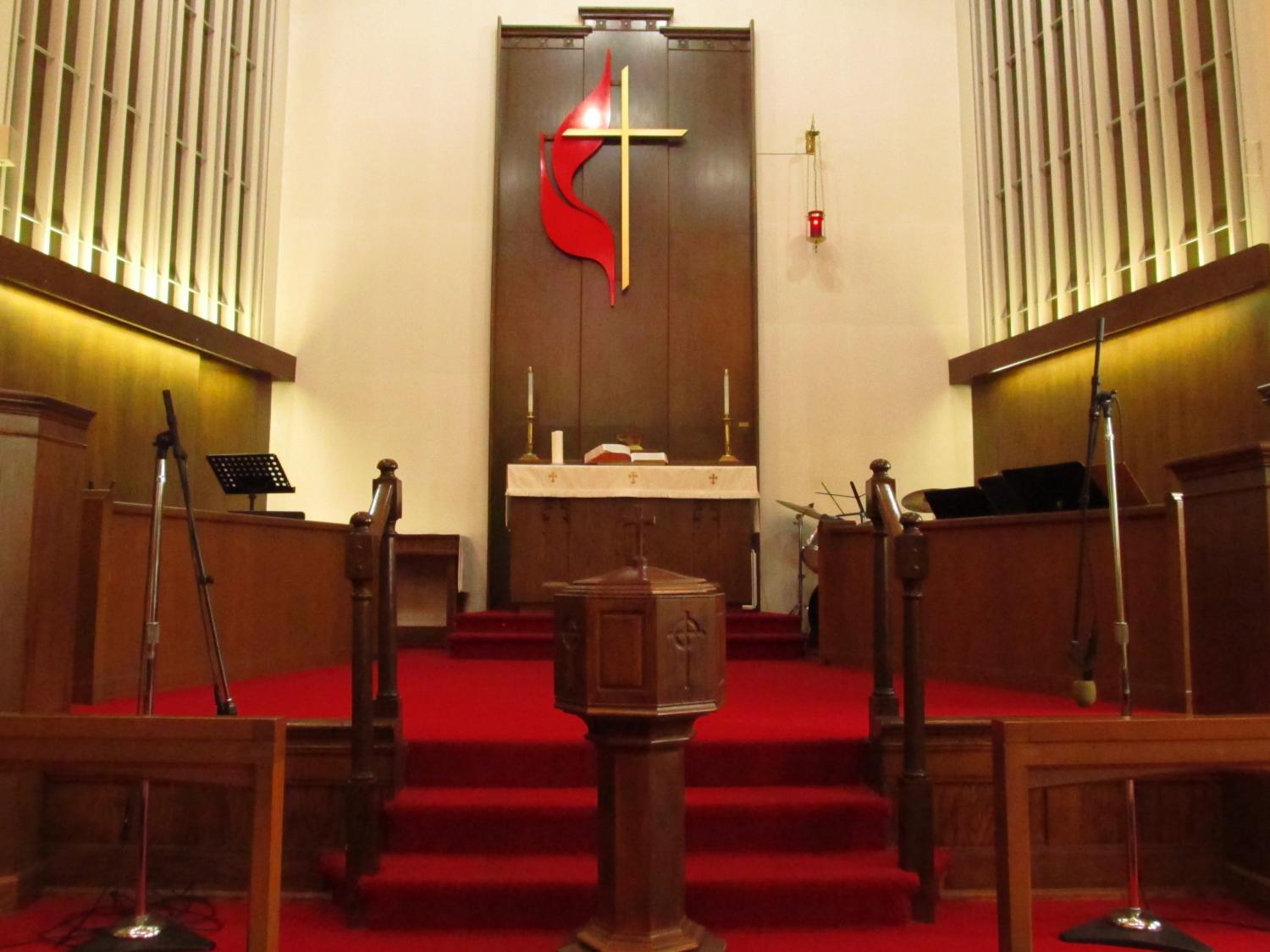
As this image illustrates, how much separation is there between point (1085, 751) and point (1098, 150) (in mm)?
5682

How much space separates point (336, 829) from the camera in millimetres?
3299

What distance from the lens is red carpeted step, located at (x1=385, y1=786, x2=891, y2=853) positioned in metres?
3.20

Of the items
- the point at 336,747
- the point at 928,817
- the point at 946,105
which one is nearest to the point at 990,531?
the point at 928,817

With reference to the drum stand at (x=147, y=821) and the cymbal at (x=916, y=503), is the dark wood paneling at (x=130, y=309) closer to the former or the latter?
the drum stand at (x=147, y=821)

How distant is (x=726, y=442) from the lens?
742cm

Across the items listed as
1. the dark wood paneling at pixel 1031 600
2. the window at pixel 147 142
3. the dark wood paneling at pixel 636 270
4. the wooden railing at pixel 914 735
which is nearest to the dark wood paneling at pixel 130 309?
the window at pixel 147 142

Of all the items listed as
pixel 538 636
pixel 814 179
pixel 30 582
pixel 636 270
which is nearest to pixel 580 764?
pixel 30 582

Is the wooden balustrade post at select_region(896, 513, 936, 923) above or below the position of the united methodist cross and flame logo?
below

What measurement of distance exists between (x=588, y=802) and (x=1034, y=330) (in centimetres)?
501

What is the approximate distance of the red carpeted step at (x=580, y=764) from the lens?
343cm

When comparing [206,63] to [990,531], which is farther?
[206,63]

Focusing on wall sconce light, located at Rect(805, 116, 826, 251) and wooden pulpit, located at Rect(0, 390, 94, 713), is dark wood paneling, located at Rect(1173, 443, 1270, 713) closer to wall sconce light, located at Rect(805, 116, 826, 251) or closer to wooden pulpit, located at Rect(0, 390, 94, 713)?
wooden pulpit, located at Rect(0, 390, 94, 713)

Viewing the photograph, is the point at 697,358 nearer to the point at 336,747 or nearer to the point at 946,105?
the point at 946,105

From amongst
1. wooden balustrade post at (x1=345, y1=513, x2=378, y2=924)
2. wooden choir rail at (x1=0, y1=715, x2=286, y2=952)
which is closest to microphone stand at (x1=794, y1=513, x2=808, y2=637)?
wooden balustrade post at (x1=345, y1=513, x2=378, y2=924)
